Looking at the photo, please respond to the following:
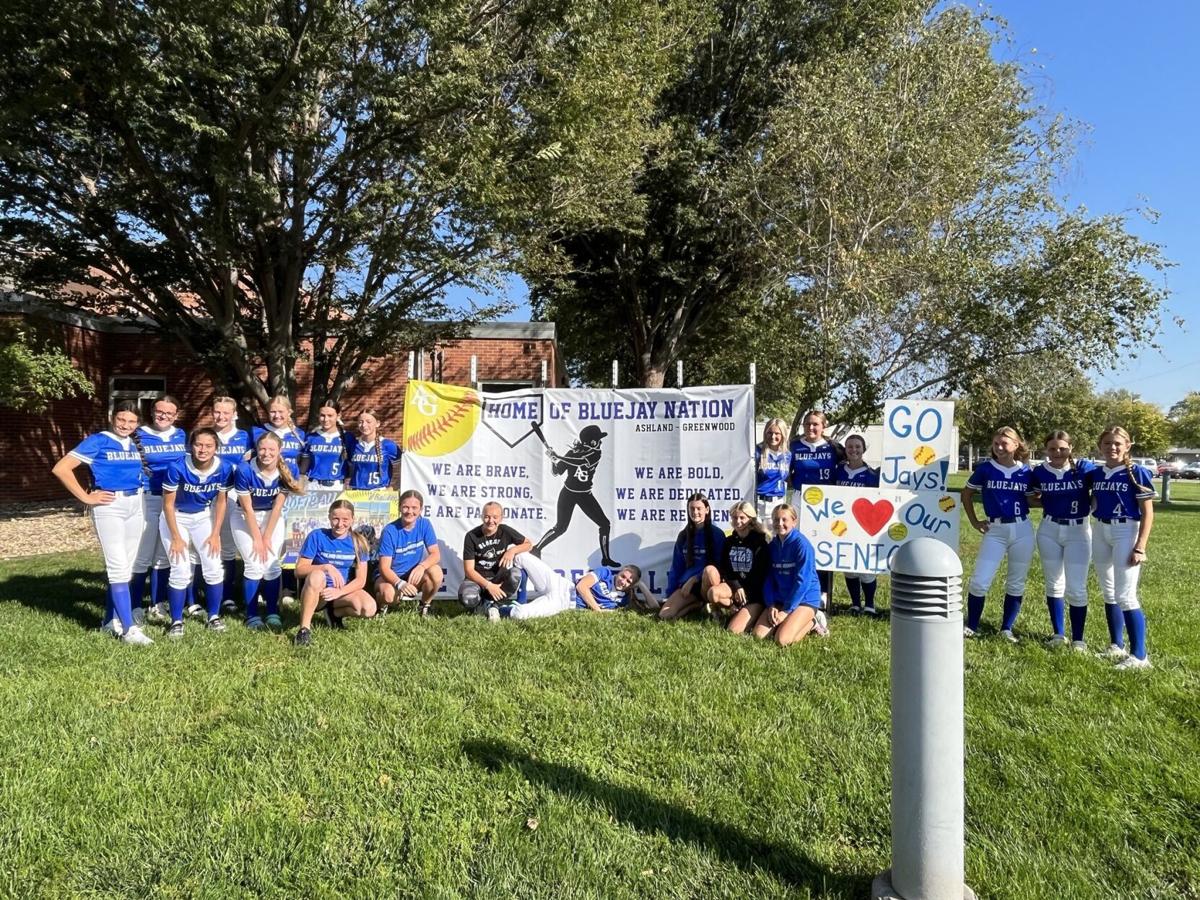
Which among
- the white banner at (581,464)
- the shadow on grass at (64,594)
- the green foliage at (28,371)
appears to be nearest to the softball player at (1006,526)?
the white banner at (581,464)

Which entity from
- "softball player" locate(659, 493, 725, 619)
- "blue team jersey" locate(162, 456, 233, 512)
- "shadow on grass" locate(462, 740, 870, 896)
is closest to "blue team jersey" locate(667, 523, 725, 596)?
Answer: "softball player" locate(659, 493, 725, 619)

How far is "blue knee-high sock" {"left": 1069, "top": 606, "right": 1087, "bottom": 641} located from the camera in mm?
5719

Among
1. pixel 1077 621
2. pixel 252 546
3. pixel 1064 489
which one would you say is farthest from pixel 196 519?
pixel 1077 621

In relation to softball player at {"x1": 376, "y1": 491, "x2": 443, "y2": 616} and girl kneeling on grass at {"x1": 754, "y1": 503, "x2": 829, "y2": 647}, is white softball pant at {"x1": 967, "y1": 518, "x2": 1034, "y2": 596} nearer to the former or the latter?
girl kneeling on grass at {"x1": 754, "y1": 503, "x2": 829, "y2": 647}

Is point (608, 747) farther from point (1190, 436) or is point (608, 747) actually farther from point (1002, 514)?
point (1190, 436)

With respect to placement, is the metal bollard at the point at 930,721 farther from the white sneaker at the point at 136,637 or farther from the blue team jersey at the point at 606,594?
the white sneaker at the point at 136,637

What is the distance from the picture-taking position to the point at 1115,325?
13.7 metres

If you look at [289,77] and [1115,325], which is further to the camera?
[1115,325]

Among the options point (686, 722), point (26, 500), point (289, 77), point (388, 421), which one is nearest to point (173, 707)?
point (686, 722)

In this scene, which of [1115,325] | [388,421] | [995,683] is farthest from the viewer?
[388,421]

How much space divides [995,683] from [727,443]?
3306 millimetres

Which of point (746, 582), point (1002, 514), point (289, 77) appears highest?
point (289, 77)

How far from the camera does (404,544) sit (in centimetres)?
679

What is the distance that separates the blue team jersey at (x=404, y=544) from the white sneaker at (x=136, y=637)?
1.93 meters
